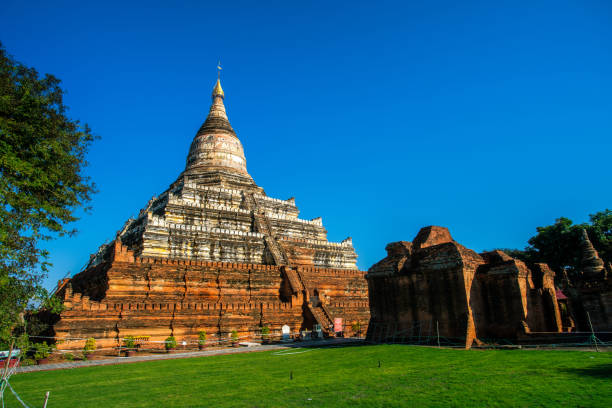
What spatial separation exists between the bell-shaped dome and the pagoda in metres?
1.22

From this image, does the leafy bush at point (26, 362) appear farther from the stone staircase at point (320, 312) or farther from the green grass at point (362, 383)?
the stone staircase at point (320, 312)

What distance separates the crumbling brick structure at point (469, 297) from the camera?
16172 mm

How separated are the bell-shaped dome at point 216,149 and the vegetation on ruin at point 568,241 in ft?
119

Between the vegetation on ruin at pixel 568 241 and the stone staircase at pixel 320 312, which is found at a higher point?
the vegetation on ruin at pixel 568 241

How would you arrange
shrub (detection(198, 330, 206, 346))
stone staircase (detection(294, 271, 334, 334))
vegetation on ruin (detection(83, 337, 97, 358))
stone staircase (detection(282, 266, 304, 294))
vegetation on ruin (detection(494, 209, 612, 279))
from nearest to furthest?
1. vegetation on ruin (detection(83, 337, 97, 358))
2. shrub (detection(198, 330, 206, 346))
3. stone staircase (detection(294, 271, 334, 334))
4. stone staircase (detection(282, 266, 304, 294))
5. vegetation on ruin (detection(494, 209, 612, 279))

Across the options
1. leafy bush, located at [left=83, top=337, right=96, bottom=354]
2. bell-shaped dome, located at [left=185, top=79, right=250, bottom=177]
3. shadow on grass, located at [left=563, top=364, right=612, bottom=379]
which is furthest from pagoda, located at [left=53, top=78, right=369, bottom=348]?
shadow on grass, located at [left=563, top=364, right=612, bottom=379]

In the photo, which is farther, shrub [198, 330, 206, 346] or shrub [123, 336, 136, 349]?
shrub [198, 330, 206, 346]

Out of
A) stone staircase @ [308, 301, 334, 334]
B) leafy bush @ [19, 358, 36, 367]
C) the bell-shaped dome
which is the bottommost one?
leafy bush @ [19, 358, 36, 367]

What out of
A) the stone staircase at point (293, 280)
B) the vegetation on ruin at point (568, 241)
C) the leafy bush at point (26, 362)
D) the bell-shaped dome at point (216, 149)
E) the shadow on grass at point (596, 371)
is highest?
the bell-shaped dome at point (216, 149)

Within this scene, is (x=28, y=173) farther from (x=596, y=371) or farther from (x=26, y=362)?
(x=596, y=371)

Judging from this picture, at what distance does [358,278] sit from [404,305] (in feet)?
61.5

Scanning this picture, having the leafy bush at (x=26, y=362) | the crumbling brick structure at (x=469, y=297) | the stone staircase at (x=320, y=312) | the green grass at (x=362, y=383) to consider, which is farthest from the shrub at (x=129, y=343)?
the crumbling brick structure at (x=469, y=297)

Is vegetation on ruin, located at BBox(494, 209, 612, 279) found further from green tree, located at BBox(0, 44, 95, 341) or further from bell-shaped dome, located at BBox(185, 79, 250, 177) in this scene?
green tree, located at BBox(0, 44, 95, 341)

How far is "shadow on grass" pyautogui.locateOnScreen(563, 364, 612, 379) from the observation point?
8.59 meters
